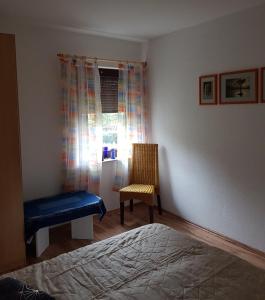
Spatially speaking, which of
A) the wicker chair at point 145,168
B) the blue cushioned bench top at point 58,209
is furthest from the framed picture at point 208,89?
the blue cushioned bench top at point 58,209

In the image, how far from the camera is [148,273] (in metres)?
1.80

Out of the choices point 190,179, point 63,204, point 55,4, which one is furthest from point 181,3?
point 63,204

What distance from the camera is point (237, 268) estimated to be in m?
1.81

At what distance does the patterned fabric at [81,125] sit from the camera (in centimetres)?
367

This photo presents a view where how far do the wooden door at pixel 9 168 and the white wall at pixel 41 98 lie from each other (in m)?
0.71

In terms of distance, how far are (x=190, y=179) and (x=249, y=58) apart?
1638mm

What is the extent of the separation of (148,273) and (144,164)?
2.48 m

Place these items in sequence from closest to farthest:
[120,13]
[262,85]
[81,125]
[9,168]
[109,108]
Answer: [9,168], [262,85], [120,13], [81,125], [109,108]

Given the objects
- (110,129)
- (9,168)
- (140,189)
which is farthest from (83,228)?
(110,129)

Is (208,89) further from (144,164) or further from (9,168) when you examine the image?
(9,168)

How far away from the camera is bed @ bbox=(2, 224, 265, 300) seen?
1.61 m

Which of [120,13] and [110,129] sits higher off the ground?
[120,13]

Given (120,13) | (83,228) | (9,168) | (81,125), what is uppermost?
(120,13)

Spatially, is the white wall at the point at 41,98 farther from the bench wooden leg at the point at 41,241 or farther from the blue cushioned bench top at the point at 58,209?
the bench wooden leg at the point at 41,241
